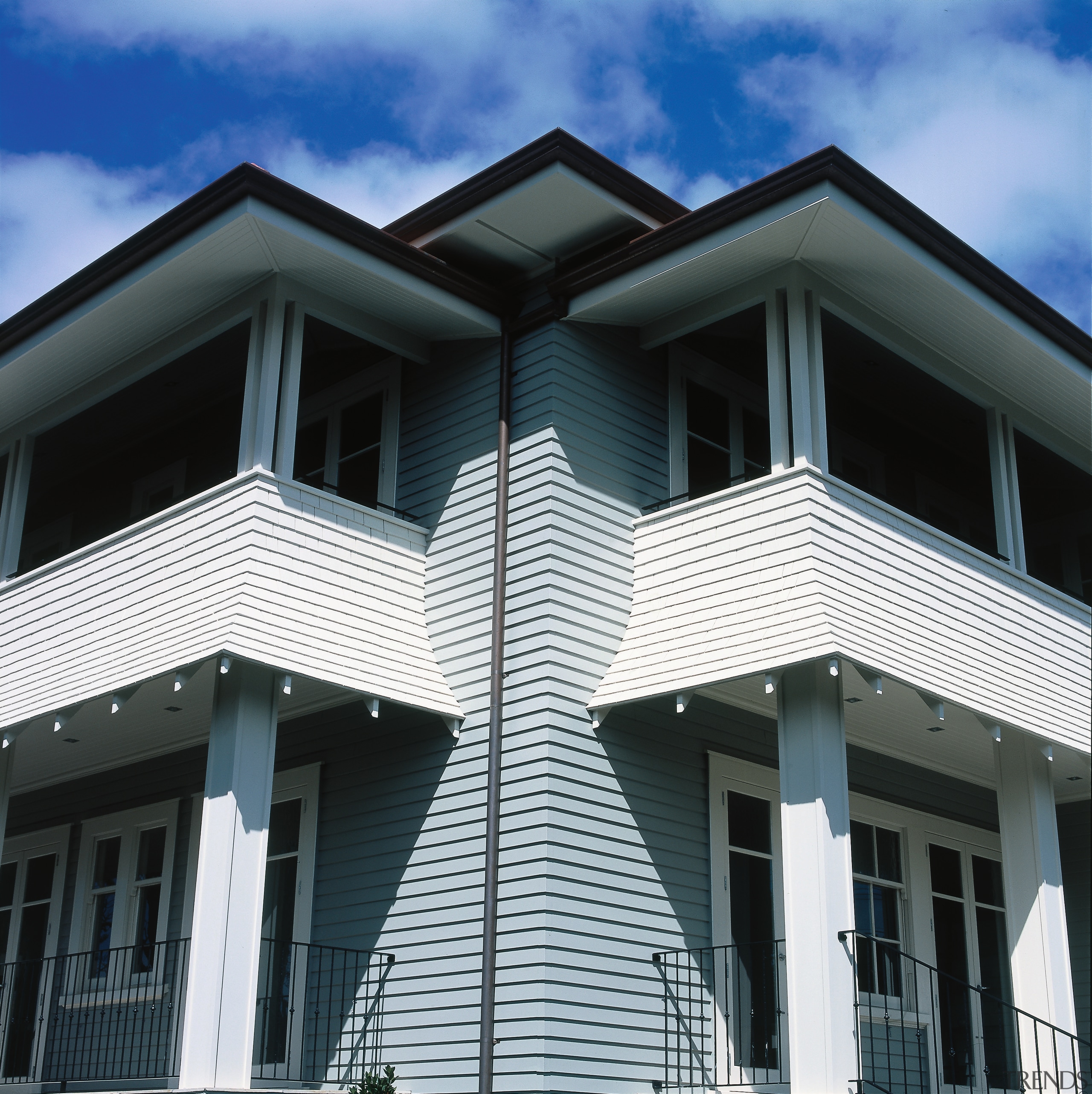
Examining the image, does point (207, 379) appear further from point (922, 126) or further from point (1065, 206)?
point (1065, 206)

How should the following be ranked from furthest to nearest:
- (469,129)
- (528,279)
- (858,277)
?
(469,129), (528,279), (858,277)

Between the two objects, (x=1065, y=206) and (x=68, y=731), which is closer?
(x=1065, y=206)

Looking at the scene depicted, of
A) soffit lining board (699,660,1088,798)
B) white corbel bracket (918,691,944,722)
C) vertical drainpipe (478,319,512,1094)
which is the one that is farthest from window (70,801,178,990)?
white corbel bracket (918,691,944,722)

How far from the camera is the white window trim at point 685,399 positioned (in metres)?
11.5

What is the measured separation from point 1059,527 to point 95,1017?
1140 centimetres

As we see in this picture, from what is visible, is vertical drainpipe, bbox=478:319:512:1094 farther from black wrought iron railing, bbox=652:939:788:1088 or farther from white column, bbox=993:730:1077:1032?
white column, bbox=993:730:1077:1032

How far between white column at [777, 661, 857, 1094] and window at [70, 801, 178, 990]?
6.25m

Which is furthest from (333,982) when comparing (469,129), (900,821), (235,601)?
(469,129)

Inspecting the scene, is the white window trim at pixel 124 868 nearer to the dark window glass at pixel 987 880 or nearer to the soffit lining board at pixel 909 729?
the soffit lining board at pixel 909 729

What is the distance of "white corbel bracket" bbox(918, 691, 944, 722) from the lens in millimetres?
9922

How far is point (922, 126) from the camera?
994cm

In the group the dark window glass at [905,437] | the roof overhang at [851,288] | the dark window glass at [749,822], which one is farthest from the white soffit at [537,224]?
the dark window glass at [749,822]

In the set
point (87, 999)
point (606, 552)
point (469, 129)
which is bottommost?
point (87, 999)

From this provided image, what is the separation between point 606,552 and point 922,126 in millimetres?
3939
